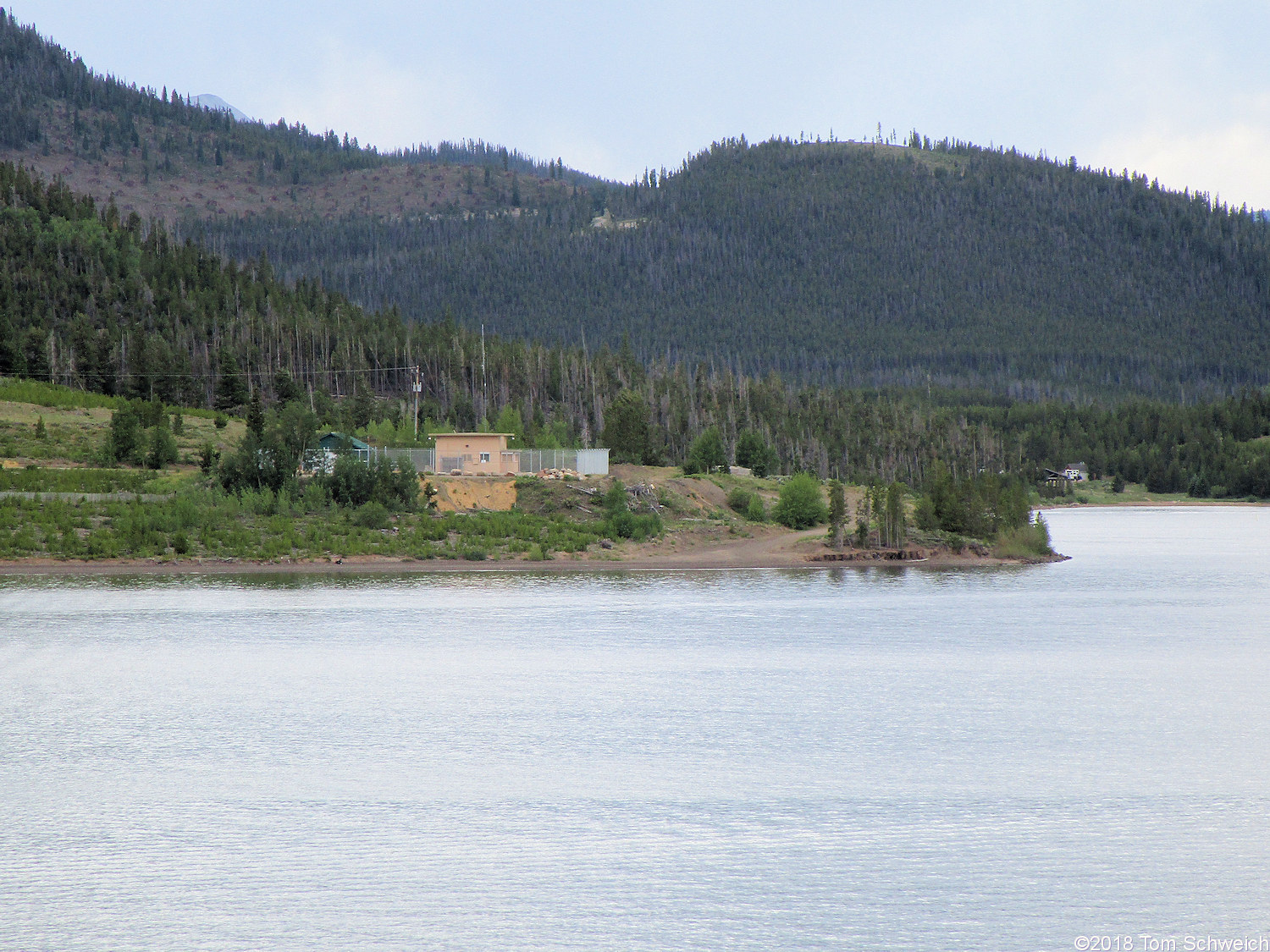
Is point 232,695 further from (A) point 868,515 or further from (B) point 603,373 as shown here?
(B) point 603,373

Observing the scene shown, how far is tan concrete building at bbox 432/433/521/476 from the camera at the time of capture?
253ft

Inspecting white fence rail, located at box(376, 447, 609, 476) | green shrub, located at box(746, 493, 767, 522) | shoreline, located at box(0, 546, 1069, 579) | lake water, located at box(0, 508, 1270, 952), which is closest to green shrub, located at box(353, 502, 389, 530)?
shoreline, located at box(0, 546, 1069, 579)

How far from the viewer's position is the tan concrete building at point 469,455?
7700cm

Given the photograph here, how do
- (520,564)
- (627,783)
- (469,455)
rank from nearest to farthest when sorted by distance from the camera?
(627,783)
(520,564)
(469,455)

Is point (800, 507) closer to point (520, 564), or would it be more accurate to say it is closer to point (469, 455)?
point (469, 455)

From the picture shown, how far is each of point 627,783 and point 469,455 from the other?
5660cm

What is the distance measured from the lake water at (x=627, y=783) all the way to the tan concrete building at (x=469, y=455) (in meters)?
33.1

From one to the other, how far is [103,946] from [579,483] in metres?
62.8

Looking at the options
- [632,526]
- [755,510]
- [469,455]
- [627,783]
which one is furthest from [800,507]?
[627,783]

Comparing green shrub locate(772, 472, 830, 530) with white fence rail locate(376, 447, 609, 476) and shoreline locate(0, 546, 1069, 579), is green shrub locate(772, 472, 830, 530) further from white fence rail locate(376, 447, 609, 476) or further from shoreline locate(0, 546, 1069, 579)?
white fence rail locate(376, 447, 609, 476)

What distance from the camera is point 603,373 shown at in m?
150

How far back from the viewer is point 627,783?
2192 centimetres

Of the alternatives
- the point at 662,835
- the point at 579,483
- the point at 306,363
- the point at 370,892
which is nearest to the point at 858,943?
the point at 662,835

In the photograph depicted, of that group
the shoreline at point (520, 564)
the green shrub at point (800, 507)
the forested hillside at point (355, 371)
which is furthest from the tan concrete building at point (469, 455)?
the green shrub at point (800, 507)
